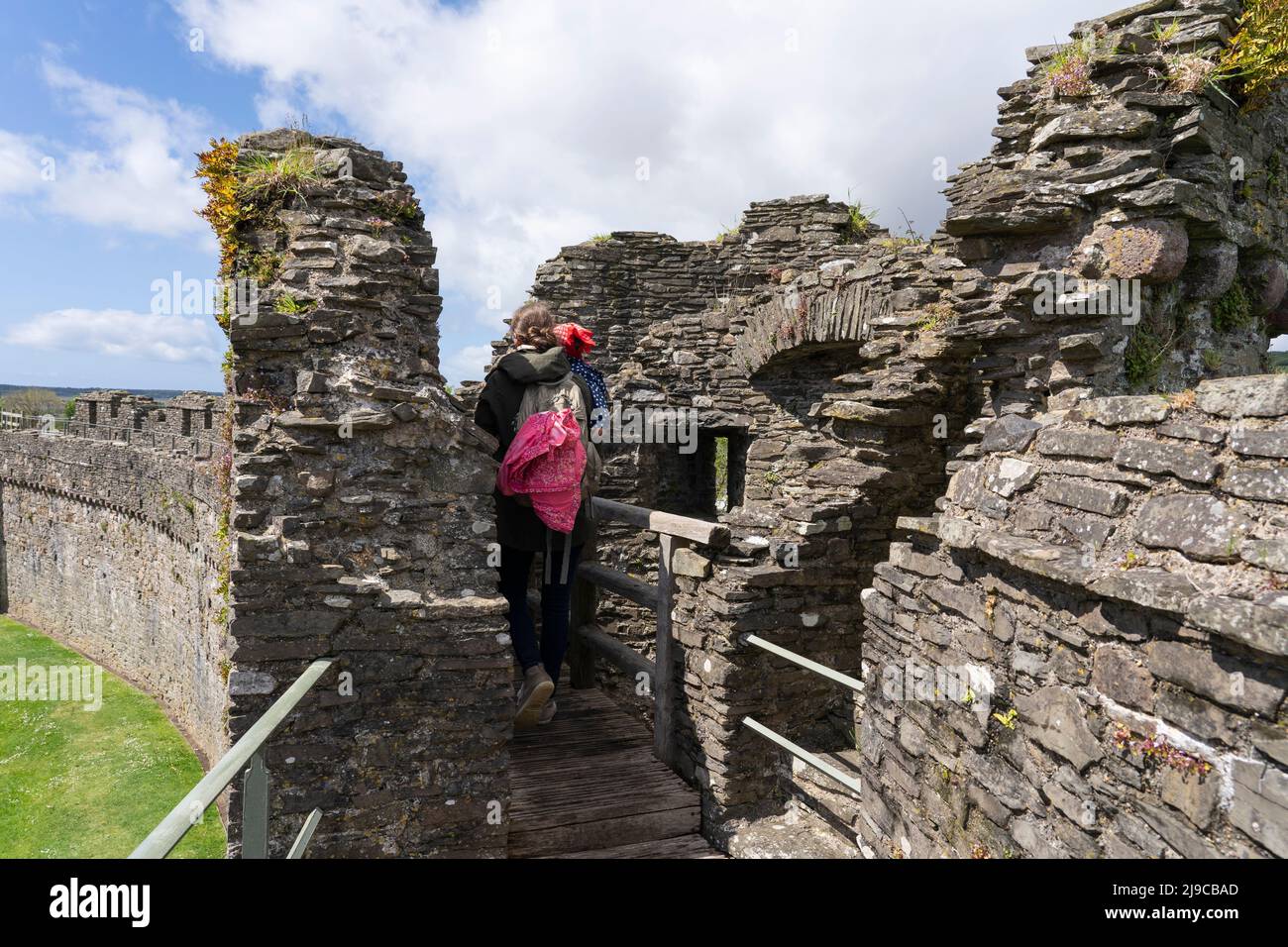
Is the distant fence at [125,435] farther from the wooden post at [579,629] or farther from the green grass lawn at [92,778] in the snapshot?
the wooden post at [579,629]

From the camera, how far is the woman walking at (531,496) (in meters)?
4.71

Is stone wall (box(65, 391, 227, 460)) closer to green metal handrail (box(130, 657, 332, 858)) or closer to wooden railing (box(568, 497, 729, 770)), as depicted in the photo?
wooden railing (box(568, 497, 729, 770))

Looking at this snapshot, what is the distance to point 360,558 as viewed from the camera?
4.16 meters

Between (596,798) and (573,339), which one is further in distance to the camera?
(573,339)

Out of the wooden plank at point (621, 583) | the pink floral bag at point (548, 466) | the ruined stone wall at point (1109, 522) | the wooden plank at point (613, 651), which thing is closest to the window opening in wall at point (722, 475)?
the wooden plank at point (613, 651)

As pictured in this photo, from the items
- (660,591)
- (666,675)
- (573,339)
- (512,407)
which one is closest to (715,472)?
(660,591)

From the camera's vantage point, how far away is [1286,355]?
600 cm

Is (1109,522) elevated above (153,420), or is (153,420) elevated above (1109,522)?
(153,420)

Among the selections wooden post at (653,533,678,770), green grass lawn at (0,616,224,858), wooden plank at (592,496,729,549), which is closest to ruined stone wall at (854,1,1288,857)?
wooden plank at (592,496,729,549)

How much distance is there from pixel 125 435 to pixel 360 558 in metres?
15.9

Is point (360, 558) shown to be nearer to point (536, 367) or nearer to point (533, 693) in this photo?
point (533, 693)

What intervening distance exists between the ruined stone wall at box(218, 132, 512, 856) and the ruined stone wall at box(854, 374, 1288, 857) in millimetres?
2261

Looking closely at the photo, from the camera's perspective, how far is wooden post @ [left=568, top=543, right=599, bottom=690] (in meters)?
6.34
